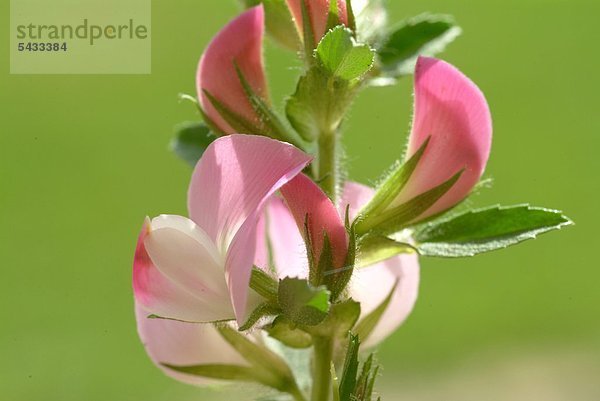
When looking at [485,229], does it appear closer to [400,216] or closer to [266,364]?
[400,216]

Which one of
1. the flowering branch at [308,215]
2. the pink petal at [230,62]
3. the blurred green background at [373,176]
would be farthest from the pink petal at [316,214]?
the blurred green background at [373,176]

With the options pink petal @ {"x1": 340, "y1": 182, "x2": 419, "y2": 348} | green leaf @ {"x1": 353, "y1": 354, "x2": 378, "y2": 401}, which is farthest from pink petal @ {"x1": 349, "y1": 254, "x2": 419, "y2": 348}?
green leaf @ {"x1": 353, "y1": 354, "x2": 378, "y2": 401}

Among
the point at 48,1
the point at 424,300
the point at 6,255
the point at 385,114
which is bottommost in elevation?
the point at 424,300

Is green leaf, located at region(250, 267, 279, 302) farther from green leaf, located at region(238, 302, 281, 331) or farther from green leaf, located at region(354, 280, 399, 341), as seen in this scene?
green leaf, located at region(354, 280, 399, 341)

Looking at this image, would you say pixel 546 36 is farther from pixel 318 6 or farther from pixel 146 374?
pixel 318 6

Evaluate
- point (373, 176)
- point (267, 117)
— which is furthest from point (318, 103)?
point (373, 176)

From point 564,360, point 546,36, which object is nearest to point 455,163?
point 564,360

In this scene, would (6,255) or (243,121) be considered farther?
(6,255)
